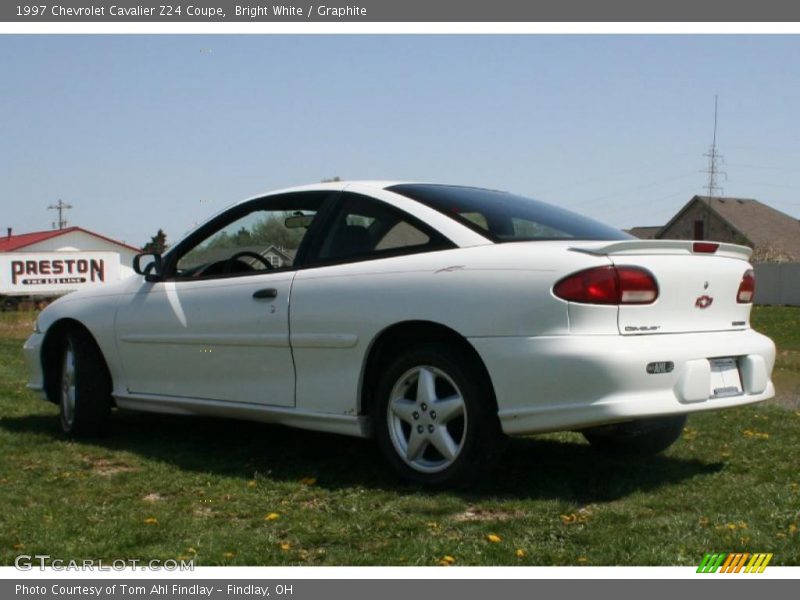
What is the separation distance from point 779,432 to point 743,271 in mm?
1837

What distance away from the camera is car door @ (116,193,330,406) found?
19.8 feet

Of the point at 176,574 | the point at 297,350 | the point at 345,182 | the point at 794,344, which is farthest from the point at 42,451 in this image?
the point at 794,344

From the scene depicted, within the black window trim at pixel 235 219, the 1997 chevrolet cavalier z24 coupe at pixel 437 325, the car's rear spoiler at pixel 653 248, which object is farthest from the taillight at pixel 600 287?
the black window trim at pixel 235 219

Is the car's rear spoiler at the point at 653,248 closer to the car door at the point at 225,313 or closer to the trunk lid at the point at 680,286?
the trunk lid at the point at 680,286

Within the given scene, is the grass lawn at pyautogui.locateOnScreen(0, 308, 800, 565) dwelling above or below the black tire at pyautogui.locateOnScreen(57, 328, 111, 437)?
below

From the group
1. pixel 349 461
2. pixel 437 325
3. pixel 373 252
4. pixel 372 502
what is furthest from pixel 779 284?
pixel 372 502

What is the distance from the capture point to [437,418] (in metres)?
5.25

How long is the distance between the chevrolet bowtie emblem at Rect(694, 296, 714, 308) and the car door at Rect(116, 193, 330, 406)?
2.14 metres

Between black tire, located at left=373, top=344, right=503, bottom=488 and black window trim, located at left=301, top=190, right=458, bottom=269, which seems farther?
black window trim, located at left=301, top=190, right=458, bottom=269

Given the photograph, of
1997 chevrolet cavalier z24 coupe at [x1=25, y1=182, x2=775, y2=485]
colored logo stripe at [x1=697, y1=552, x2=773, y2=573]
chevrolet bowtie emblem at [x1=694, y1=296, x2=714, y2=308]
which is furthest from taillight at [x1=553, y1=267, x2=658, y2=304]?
colored logo stripe at [x1=697, y1=552, x2=773, y2=573]

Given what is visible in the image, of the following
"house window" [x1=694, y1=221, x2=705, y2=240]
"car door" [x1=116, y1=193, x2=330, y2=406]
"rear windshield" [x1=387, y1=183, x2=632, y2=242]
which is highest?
"house window" [x1=694, y1=221, x2=705, y2=240]

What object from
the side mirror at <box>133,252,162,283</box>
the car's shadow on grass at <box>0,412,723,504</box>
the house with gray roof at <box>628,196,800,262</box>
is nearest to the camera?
the car's shadow on grass at <box>0,412,723,504</box>

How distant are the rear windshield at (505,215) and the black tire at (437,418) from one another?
2.21 feet

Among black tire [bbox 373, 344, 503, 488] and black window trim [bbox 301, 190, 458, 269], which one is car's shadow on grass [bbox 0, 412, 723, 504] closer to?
black tire [bbox 373, 344, 503, 488]
